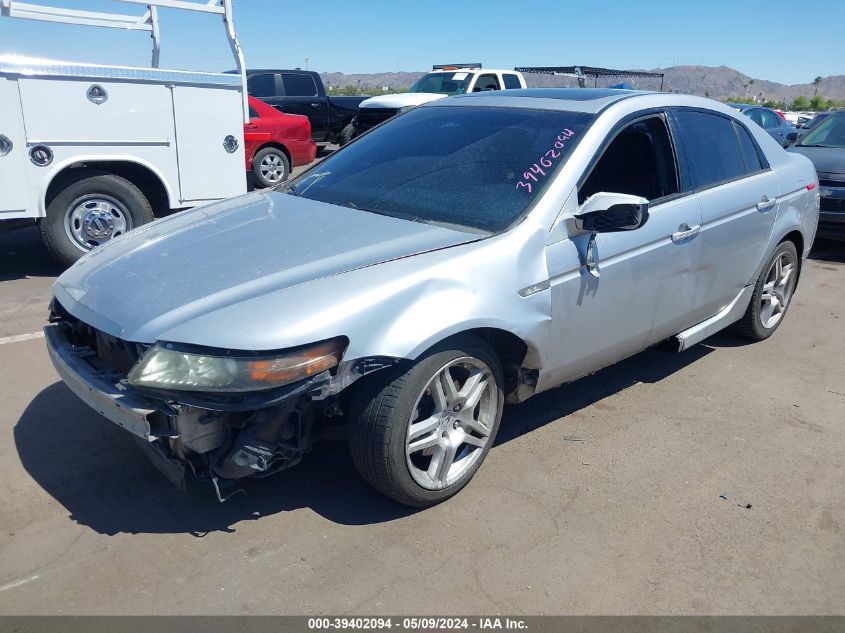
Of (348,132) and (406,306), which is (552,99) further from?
(348,132)

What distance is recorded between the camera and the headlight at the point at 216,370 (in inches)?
99.9

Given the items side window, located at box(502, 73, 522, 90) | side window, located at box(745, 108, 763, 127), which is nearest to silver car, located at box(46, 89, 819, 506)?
side window, located at box(502, 73, 522, 90)

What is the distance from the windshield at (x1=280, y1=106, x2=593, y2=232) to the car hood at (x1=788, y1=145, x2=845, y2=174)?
18.8 feet

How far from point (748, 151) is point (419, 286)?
301 centimetres

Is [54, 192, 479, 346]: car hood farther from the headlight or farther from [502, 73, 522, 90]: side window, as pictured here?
[502, 73, 522, 90]: side window

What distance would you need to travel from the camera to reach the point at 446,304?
2.89 meters

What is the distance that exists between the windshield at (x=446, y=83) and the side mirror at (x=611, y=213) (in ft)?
41.2

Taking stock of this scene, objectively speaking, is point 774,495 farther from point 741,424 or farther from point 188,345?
point 188,345

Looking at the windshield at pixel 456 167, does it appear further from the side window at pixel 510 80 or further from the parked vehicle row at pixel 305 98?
the side window at pixel 510 80

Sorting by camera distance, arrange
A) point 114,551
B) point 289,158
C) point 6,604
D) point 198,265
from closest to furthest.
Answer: point 6,604
point 114,551
point 198,265
point 289,158

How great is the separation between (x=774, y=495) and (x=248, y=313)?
2552 millimetres

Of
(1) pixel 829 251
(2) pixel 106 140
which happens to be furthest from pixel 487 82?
(2) pixel 106 140

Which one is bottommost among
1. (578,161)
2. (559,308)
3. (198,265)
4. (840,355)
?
(840,355)

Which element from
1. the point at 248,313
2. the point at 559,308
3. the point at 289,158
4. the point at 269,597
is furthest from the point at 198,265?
the point at 289,158
